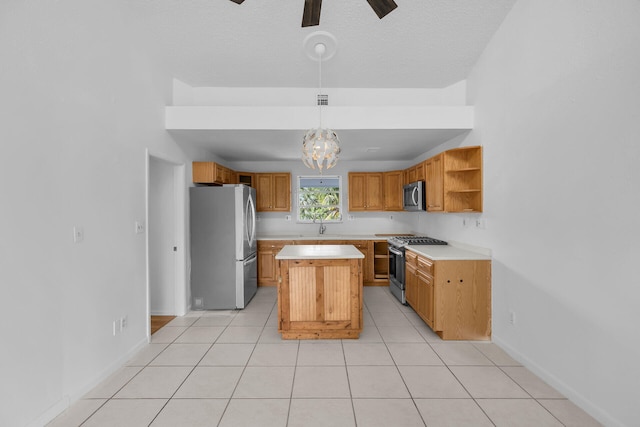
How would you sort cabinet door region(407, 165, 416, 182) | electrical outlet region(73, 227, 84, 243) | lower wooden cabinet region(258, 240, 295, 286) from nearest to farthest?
1. electrical outlet region(73, 227, 84, 243)
2. cabinet door region(407, 165, 416, 182)
3. lower wooden cabinet region(258, 240, 295, 286)

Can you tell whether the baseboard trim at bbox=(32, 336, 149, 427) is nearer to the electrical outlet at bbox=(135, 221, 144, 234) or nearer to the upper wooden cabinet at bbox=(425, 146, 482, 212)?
the electrical outlet at bbox=(135, 221, 144, 234)

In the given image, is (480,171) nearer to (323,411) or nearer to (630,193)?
(630,193)

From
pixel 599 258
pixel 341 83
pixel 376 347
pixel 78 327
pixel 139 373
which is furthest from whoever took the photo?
pixel 341 83

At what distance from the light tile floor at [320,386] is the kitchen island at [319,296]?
6.9 inches

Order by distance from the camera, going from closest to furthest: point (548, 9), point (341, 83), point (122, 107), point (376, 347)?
1. point (548, 9)
2. point (122, 107)
3. point (376, 347)
4. point (341, 83)

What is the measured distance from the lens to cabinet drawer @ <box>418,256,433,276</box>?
331 cm

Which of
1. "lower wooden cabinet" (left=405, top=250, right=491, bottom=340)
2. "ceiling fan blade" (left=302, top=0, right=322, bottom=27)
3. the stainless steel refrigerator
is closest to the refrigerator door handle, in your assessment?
the stainless steel refrigerator

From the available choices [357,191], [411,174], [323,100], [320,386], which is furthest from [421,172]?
[320,386]

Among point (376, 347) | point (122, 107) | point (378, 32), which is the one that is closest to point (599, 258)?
point (376, 347)

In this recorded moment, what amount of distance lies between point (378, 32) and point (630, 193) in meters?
2.51

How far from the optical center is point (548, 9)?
7.90 feet

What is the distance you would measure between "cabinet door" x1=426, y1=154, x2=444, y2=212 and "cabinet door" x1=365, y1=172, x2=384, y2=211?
1.59 m

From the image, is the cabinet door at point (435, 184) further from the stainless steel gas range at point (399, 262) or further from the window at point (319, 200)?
the window at point (319, 200)

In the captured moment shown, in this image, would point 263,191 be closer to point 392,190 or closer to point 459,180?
point 392,190
